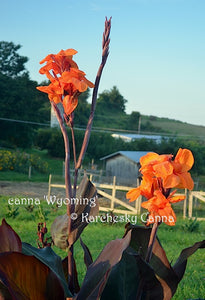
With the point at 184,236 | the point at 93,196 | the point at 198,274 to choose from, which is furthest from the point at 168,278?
the point at 184,236

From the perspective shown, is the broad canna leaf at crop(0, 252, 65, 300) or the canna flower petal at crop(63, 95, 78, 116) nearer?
the broad canna leaf at crop(0, 252, 65, 300)

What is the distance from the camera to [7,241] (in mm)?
1063

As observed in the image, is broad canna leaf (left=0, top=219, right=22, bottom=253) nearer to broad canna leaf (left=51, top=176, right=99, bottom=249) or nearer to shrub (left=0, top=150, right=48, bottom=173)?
broad canna leaf (left=51, top=176, right=99, bottom=249)

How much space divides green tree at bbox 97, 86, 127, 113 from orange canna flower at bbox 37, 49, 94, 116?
61.0 metres

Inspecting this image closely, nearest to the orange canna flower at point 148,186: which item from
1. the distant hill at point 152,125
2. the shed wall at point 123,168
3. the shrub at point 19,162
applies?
the shrub at point 19,162

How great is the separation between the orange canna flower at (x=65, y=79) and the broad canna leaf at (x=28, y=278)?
1.38 feet

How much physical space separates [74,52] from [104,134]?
3447 cm

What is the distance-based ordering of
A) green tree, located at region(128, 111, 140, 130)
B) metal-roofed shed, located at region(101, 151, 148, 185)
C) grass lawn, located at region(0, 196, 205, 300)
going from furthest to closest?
1. green tree, located at region(128, 111, 140, 130)
2. metal-roofed shed, located at region(101, 151, 148, 185)
3. grass lawn, located at region(0, 196, 205, 300)

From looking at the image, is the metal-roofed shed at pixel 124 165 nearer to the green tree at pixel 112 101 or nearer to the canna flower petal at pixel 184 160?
the canna flower petal at pixel 184 160

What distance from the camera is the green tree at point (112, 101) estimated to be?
62.9 meters

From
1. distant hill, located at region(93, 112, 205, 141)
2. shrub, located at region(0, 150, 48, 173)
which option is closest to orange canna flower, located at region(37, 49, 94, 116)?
shrub, located at region(0, 150, 48, 173)

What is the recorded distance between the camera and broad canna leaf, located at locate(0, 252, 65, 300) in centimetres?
93

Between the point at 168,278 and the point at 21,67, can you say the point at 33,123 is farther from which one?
the point at 168,278

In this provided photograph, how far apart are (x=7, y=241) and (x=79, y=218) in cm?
21
